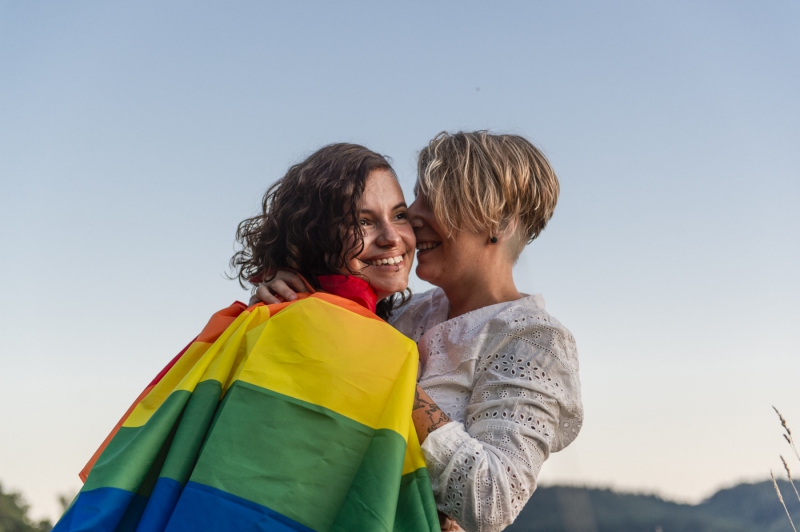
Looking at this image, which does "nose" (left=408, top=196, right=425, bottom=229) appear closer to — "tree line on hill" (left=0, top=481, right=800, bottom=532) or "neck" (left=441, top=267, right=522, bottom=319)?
"neck" (left=441, top=267, right=522, bottom=319)

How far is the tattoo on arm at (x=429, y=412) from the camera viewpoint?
170 centimetres

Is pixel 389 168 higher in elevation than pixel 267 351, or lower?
higher

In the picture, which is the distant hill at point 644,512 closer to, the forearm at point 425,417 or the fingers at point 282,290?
the forearm at point 425,417

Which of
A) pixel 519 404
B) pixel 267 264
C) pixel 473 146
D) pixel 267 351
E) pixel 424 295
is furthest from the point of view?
pixel 424 295

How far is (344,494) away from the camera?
1.43m

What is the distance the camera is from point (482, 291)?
2.34 m

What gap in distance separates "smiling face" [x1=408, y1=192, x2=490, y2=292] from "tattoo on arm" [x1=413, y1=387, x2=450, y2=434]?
2.26ft

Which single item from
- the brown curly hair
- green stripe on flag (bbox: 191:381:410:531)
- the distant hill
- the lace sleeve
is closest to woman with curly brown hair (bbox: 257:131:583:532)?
the lace sleeve

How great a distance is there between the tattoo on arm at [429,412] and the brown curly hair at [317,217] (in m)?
0.53

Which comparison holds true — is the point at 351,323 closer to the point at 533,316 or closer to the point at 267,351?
the point at 267,351

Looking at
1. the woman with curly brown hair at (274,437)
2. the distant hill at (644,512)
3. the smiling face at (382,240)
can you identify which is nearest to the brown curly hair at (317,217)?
the smiling face at (382,240)

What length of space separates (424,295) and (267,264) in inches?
28.4

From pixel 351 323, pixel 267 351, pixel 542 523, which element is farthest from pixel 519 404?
pixel 542 523

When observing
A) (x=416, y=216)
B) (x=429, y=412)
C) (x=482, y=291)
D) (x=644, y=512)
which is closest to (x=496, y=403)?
(x=429, y=412)
